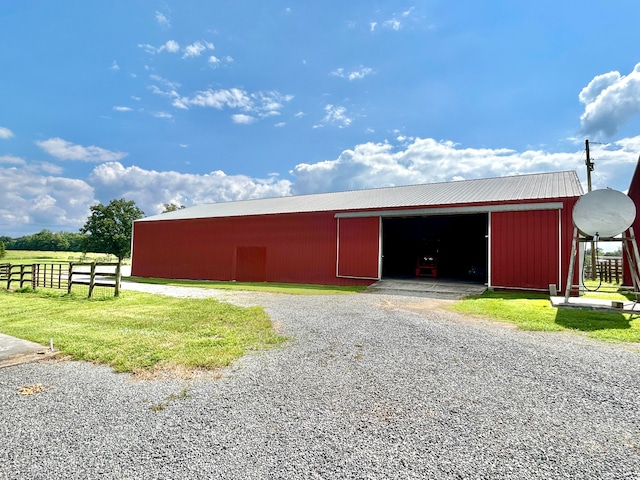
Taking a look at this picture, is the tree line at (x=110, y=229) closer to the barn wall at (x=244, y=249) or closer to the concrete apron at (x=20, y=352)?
the barn wall at (x=244, y=249)

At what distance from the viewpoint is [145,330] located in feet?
21.4

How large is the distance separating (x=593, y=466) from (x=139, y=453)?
11.0ft

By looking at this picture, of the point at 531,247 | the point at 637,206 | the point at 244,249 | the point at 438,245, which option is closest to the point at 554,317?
the point at 531,247

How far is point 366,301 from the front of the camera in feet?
33.1

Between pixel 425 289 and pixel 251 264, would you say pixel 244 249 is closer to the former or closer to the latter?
pixel 251 264

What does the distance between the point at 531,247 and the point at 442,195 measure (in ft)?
14.9

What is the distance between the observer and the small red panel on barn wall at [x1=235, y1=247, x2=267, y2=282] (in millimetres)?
17109

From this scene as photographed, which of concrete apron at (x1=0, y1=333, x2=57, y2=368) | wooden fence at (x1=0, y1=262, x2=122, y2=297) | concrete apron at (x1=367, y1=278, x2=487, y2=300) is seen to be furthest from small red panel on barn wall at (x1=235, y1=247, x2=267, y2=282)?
concrete apron at (x1=0, y1=333, x2=57, y2=368)

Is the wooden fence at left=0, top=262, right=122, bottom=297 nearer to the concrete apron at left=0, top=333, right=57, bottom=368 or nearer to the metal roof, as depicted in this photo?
the concrete apron at left=0, top=333, right=57, bottom=368

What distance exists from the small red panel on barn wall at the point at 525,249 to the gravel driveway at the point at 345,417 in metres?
6.81

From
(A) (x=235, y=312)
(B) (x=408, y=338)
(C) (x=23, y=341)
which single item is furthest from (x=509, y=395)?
(C) (x=23, y=341)

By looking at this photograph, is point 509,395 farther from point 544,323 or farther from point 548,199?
point 548,199

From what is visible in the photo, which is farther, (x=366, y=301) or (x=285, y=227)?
(x=285, y=227)

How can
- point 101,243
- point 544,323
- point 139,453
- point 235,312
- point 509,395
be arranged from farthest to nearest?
point 101,243 < point 235,312 < point 544,323 < point 509,395 < point 139,453
